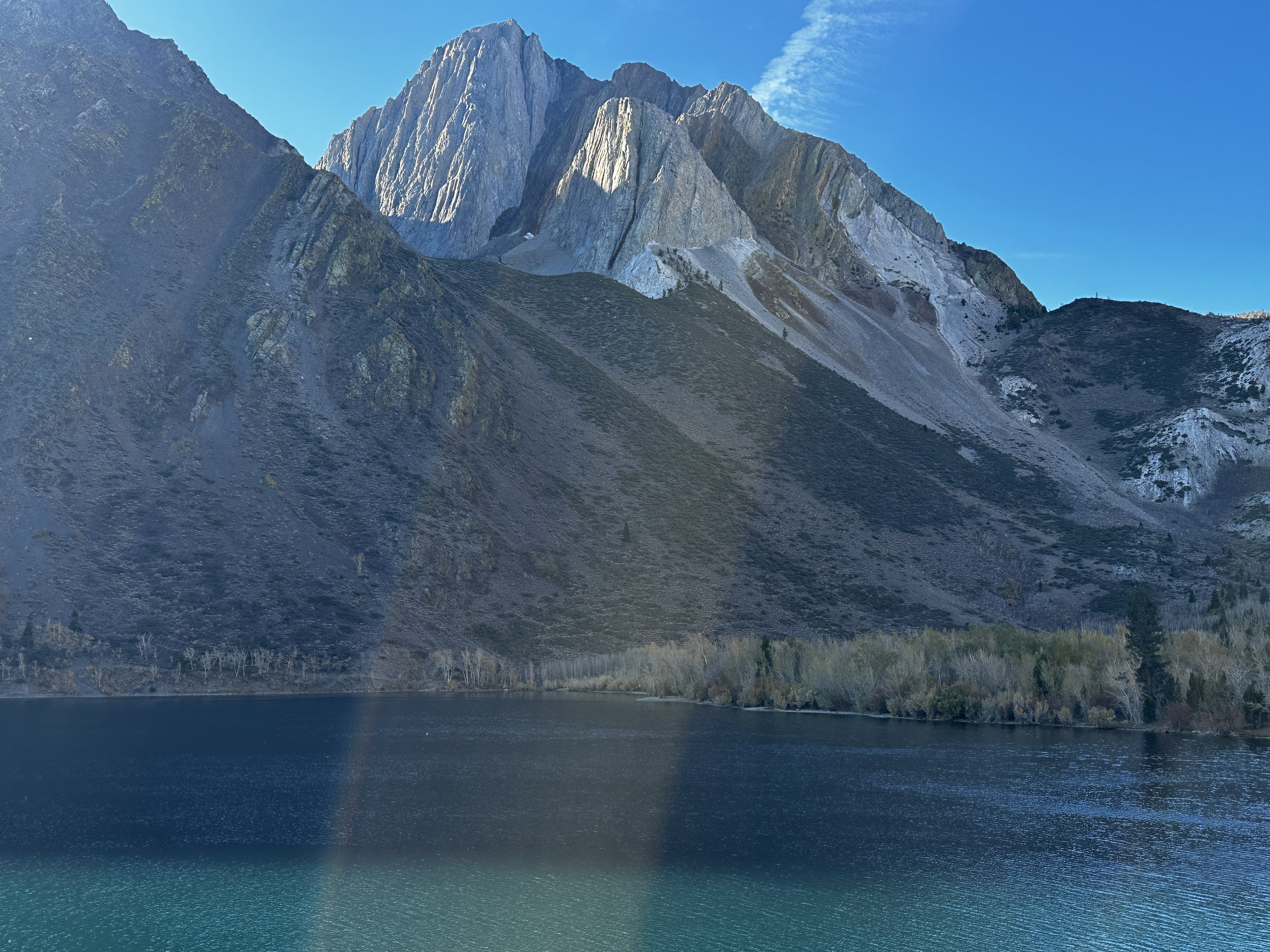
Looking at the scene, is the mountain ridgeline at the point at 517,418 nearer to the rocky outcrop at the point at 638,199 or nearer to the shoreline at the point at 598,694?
the rocky outcrop at the point at 638,199

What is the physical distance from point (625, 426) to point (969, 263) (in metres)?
87.1

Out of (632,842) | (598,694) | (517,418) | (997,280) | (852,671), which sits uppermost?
(997,280)

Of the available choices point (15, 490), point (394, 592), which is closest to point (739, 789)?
point (394, 592)

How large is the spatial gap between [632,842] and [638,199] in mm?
126588

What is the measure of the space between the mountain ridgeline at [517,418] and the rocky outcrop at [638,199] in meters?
0.56

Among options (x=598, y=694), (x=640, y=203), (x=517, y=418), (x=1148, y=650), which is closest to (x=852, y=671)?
(x=1148, y=650)

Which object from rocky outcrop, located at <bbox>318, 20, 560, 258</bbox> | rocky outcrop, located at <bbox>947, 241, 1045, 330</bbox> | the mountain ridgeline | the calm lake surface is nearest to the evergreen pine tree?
the calm lake surface

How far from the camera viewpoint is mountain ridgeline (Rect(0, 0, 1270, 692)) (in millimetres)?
74938

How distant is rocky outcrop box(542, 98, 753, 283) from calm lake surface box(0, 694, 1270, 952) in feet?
345

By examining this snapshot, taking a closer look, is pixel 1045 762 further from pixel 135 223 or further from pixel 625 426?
pixel 135 223

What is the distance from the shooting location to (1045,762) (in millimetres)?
38469

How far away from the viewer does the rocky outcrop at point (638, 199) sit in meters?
142

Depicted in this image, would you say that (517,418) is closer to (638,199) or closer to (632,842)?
(638,199)

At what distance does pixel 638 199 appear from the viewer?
144m
